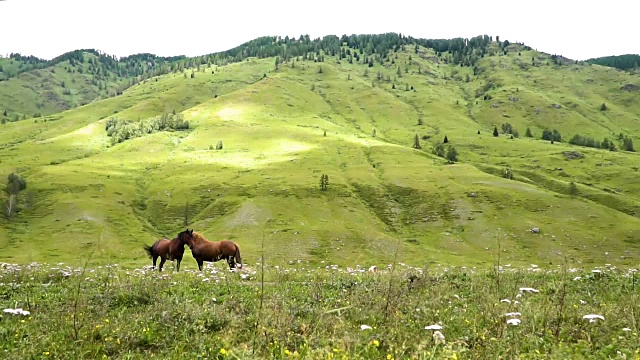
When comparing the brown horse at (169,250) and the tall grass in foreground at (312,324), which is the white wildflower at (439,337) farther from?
the brown horse at (169,250)

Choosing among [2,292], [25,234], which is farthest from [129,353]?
[25,234]

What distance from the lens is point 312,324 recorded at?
10391mm

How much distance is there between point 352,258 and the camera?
7794 cm

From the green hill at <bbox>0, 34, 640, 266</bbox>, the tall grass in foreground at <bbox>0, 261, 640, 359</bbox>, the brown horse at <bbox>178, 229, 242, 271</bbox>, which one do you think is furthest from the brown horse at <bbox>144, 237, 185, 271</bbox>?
the green hill at <bbox>0, 34, 640, 266</bbox>

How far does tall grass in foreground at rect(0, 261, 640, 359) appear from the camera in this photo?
8.38 meters

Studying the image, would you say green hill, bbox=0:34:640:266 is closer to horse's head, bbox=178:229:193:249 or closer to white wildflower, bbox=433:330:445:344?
horse's head, bbox=178:229:193:249

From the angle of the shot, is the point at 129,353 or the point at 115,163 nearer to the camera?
the point at 129,353

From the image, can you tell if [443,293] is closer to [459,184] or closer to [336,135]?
[459,184]

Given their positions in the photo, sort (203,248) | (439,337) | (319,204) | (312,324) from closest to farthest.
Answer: (439,337)
(312,324)
(203,248)
(319,204)

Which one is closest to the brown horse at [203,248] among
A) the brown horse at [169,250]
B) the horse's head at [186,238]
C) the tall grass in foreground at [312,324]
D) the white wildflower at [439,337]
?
the horse's head at [186,238]

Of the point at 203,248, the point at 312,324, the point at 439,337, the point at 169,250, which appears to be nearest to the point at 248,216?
the point at 169,250

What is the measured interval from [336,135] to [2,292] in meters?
184

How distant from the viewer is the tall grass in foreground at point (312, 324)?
838cm

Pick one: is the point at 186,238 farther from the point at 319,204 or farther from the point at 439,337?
the point at 319,204
